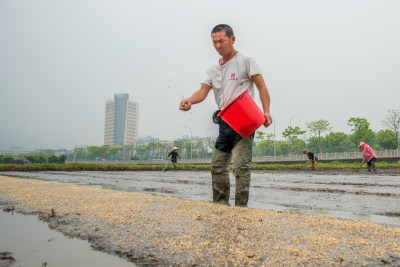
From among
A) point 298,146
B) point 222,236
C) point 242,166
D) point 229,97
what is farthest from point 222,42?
point 298,146

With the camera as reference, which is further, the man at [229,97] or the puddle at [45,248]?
the man at [229,97]

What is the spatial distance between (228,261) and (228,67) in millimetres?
2471

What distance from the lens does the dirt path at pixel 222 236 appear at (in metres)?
1.44

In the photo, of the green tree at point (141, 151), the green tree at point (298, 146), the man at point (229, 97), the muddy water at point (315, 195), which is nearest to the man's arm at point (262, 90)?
the man at point (229, 97)

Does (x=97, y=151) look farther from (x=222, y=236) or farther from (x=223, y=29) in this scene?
(x=222, y=236)

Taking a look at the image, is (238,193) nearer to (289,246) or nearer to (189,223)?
(189,223)

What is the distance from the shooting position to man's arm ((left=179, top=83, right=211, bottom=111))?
3379 mm

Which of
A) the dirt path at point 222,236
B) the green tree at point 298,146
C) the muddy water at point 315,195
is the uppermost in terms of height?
the green tree at point 298,146

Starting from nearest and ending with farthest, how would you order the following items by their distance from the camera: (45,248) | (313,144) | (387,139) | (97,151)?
(45,248)
(387,139)
(313,144)
(97,151)

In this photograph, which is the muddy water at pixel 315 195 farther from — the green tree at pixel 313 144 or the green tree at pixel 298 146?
the green tree at pixel 298 146

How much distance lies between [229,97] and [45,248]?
7.72 feet

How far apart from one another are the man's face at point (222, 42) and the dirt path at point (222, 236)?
5.62 feet

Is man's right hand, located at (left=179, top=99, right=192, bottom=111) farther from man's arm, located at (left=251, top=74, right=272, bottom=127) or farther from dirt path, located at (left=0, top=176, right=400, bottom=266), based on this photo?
dirt path, located at (left=0, top=176, right=400, bottom=266)

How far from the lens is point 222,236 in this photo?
5.85ft
